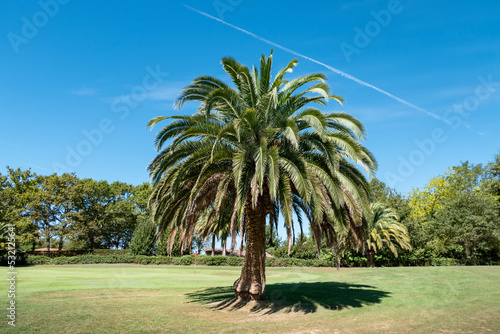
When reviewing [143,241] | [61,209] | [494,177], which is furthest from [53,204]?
[494,177]

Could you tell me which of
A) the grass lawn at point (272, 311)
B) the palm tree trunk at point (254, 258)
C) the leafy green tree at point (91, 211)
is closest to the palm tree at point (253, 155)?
the palm tree trunk at point (254, 258)

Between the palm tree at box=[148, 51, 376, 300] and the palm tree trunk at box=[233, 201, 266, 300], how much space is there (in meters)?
0.04

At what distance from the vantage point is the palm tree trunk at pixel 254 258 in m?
13.5

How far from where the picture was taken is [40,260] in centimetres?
5191

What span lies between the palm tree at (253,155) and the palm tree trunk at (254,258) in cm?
4

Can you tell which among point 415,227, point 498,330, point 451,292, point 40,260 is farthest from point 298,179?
point 40,260

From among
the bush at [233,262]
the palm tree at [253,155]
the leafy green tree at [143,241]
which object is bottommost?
the bush at [233,262]

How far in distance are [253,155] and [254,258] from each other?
175 inches

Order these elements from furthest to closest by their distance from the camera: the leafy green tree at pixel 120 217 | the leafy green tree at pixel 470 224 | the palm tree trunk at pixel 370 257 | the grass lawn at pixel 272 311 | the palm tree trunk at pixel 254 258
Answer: the leafy green tree at pixel 120 217, the leafy green tree at pixel 470 224, the palm tree trunk at pixel 370 257, the palm tree trunk at pixel 254 258, the grass lawn at pixel 272 311

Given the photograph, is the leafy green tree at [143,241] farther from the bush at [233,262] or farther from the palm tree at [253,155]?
the palm tree at [253,155]

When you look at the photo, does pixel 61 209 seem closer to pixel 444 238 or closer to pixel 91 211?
pixel 91 211

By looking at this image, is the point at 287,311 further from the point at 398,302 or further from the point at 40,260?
the point at 40,260

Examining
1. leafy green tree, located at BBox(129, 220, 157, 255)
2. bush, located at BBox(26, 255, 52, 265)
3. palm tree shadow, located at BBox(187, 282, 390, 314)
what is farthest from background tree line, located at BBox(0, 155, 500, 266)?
palm tree shadow, located at BBox(187, 282, 390, 314)

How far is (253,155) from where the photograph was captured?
11906 millimetres
